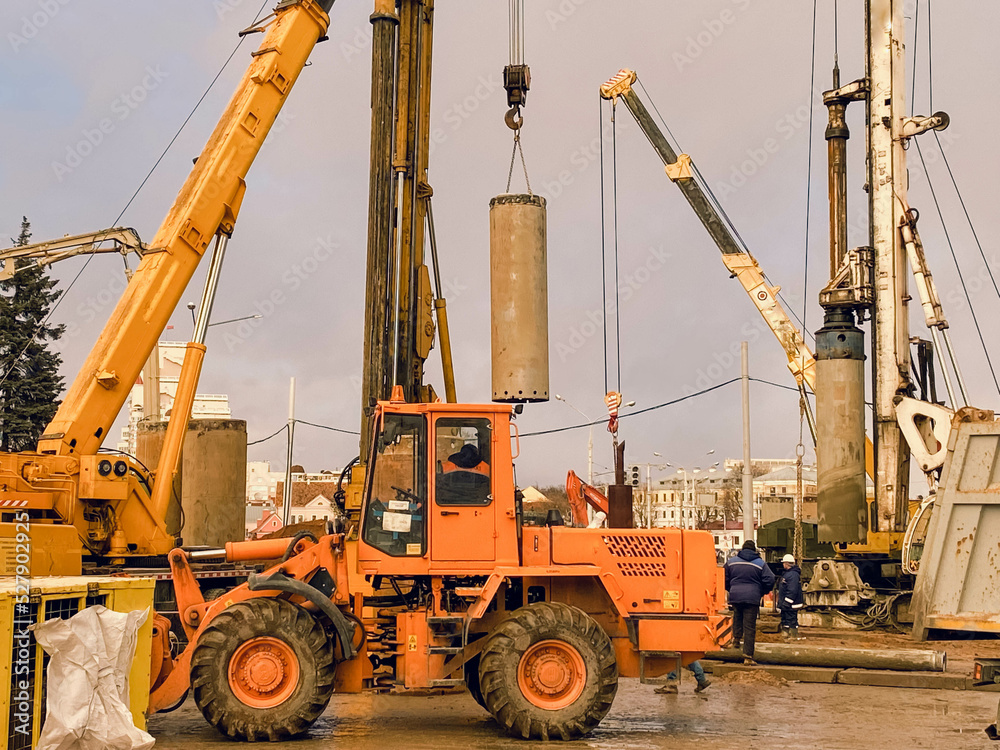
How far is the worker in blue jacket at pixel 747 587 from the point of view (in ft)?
51.8

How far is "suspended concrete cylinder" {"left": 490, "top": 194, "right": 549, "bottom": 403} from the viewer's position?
1600cm

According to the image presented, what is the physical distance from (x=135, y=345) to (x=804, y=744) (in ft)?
29.8

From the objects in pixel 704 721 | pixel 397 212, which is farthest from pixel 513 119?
pixel 704 721

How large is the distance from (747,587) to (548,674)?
5.77 meters

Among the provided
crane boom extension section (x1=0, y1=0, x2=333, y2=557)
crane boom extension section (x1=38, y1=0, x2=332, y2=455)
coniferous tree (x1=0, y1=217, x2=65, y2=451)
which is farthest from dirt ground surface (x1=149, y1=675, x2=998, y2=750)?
coniferous tree (x1=0, y1=217, x2=65, y2=451)

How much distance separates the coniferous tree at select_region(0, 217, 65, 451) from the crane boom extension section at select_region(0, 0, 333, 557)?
60.8 ft

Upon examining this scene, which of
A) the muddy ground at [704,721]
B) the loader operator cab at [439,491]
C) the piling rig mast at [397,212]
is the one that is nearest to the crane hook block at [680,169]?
the piling rig mast at [397,212]

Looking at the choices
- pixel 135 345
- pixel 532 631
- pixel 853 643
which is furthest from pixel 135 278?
pixel 853 643

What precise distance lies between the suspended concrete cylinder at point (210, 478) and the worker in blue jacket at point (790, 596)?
9.95m

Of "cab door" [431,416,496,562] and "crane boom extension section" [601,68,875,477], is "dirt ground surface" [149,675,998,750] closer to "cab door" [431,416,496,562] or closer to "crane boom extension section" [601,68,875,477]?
"cab door" [431,416,496,562]

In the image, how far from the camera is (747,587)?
15.8 meters

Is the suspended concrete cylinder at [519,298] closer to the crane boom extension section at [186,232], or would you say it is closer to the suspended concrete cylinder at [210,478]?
the crane boom extension section at [186,232]

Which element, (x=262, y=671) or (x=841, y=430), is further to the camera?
(x=841, y=430)

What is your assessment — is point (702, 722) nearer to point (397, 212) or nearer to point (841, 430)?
point (397, 212)
